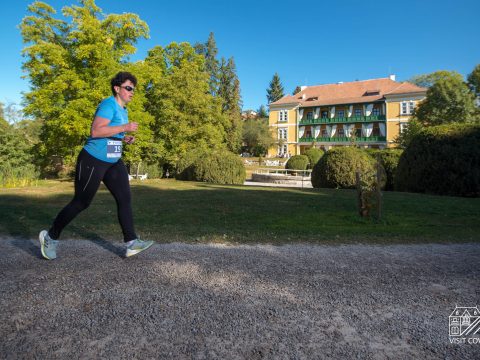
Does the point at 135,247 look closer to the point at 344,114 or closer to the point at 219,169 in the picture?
the point at 219,169

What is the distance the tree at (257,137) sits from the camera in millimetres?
57906

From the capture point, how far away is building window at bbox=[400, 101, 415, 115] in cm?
5151

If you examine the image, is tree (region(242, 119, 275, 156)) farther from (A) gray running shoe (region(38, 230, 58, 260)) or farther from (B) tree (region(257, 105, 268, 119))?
(A) gray running shoe (region(38, 230, 58, 260))

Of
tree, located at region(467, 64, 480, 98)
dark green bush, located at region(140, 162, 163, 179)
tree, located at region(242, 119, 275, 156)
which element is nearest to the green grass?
dark green bush, located at region(140, 162, 163, 179)

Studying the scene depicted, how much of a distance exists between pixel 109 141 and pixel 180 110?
25.0 m

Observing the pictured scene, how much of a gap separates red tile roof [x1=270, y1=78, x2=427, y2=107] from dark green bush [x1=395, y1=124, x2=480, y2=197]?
45.7 metres

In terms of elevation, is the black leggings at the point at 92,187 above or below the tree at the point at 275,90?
below

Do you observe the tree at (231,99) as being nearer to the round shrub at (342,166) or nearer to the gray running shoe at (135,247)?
the round shrub at (342,166)

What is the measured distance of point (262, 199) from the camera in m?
9.23

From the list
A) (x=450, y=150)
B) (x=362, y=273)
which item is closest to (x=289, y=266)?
(x=362, y=273)

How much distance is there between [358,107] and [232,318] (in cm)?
6119

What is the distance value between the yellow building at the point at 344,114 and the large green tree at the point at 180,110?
96.3ft

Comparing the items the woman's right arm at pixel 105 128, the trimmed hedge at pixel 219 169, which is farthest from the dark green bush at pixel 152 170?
the woman's right arm at pixel 105 128

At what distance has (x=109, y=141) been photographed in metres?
3.51
